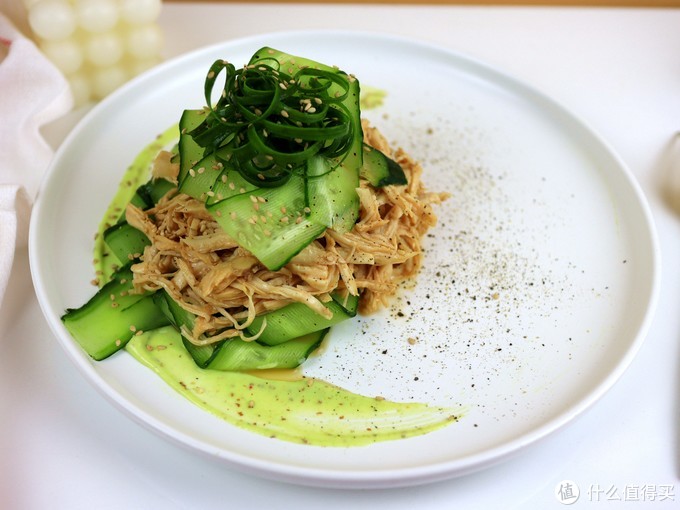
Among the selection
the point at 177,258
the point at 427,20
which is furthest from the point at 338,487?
the point at 427,20

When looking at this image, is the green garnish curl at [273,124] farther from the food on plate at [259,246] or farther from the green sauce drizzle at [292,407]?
the green sauce drizzle at [292,407]

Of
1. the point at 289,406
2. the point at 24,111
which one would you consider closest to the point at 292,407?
the point at 289,406

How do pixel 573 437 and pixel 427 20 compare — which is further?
pixel 427 20

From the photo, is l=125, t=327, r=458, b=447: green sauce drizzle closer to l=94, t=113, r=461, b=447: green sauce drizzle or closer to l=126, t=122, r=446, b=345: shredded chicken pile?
l=94, t=113, r=461, b=447: green sauce drizzle

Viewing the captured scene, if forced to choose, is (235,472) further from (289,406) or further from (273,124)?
(273,124)

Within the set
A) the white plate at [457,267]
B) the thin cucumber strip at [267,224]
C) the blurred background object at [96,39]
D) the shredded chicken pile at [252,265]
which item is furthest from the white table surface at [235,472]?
the blurred background object at [96,39]

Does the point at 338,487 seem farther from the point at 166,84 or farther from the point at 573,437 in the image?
the point at 166,84
